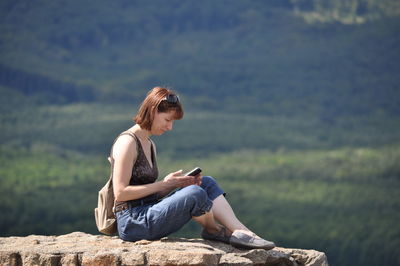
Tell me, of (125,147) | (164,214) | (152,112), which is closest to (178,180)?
(164,214)

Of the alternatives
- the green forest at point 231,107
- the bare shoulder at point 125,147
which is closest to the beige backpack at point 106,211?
the bare shoulder at point 125,147

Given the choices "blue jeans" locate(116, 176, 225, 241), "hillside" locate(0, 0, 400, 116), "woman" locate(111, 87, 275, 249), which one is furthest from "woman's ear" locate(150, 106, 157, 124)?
"hillside" locate(0, 0, 400, 116)

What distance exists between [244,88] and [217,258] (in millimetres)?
58515

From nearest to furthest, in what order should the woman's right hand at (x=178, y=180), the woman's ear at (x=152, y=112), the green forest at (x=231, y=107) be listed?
the woman's right hand at (x=178, y=180)
the woman's ear at (x=152, y=112)
the green forest at (x=231, y=107)

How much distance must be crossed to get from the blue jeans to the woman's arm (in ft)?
0.41

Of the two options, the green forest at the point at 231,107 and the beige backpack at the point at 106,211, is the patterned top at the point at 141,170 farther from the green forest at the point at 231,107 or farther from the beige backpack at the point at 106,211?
the green forest at the point at 231,107

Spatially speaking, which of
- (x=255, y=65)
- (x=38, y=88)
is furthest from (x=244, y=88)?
(x=38, y=88)

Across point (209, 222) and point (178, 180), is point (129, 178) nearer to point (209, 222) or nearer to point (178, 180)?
point (178, 180)

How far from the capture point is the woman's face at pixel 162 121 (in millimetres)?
8484

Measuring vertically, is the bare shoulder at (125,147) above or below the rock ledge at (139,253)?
above

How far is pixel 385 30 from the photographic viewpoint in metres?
74.9

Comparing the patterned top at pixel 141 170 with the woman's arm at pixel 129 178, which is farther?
the patterned top at pixel 141 170

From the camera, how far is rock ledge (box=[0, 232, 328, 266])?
26.0 feet

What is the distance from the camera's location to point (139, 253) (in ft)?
26.2
